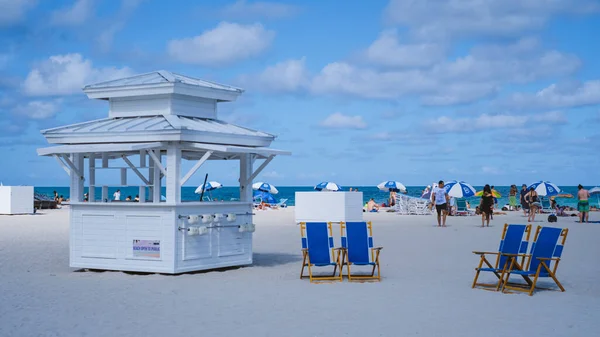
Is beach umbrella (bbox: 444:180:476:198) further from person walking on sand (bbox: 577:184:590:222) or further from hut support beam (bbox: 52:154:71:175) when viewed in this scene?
hut support beam (bbox: 52:154:71:175)

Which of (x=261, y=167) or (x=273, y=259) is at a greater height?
(x=261, y=167)

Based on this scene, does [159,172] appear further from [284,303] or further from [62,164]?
[284,303]

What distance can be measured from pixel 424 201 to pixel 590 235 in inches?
533

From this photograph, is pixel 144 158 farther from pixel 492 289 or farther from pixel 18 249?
pixel 492 289

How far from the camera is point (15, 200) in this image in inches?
1248

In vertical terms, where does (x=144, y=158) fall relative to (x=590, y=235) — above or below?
above

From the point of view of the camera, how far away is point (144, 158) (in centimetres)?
1309

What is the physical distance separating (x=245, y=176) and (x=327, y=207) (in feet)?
36.2

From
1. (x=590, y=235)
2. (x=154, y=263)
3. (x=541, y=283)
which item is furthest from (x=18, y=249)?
(x=590, y=235)

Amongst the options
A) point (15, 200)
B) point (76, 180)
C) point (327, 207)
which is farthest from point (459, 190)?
point (76, 180)

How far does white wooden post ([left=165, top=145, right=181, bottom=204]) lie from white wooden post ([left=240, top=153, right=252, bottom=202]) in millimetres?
1588

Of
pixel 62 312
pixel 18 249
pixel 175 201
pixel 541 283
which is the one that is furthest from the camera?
pixel 18 249

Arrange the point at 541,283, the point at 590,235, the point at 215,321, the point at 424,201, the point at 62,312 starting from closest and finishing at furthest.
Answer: the point at 215,321 < the point at 62,312 < the point at 541,283 < the point at 590,235 < the point at 424,201

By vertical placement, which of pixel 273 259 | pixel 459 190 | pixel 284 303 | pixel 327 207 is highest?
pixel 459 190
